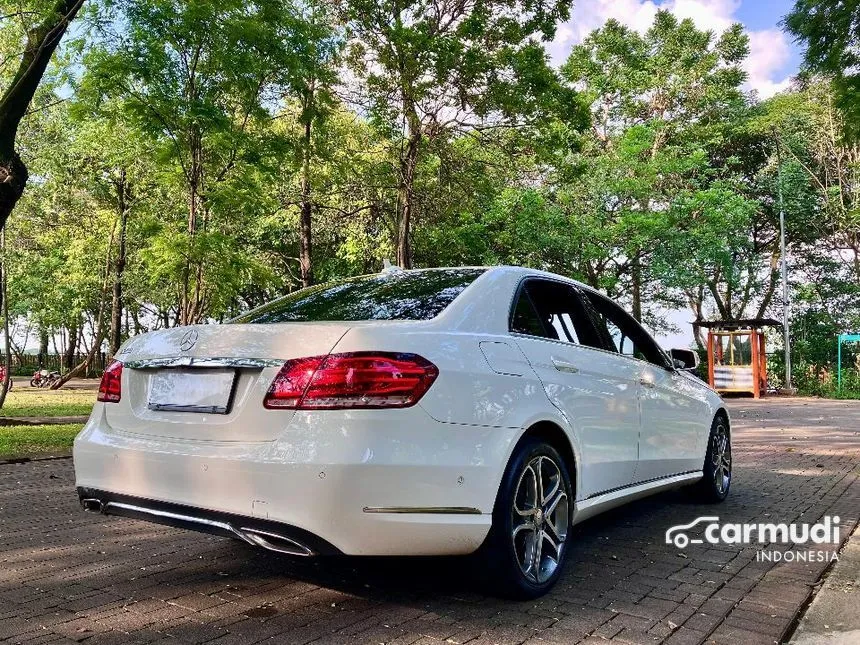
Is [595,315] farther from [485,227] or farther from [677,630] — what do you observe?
[485,227]

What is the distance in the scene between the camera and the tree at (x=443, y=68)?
14.8 meters

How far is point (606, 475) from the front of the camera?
4.14m

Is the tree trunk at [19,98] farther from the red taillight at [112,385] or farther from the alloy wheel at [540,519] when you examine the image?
the alloy wheel at [540,519]

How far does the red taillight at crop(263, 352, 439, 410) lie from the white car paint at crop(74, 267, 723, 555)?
0.04m

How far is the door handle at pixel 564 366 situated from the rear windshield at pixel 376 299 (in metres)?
0.61

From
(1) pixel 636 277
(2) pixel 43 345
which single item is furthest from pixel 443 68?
(2) pixel 43 345

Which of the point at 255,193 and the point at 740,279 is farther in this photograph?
the point at 740,279

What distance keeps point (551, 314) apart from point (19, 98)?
8977 mm

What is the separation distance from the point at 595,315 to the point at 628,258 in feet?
73.7

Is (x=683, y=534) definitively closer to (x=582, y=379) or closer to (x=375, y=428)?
(x=582, y=379)

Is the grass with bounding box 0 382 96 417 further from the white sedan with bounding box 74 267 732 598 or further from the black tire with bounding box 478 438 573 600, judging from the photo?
the black tire with bounding box 478 438 573 600

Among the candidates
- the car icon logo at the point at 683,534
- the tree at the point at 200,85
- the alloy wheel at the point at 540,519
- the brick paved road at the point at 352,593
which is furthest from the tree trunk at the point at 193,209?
the alloy wheel at the point at 540,519

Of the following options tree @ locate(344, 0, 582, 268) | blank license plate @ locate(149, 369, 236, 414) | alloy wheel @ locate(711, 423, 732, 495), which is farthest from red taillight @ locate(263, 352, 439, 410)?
tree @ locate(344, 0, 582, 268)

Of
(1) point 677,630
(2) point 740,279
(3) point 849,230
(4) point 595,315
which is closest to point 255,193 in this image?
(4) point 595,315
